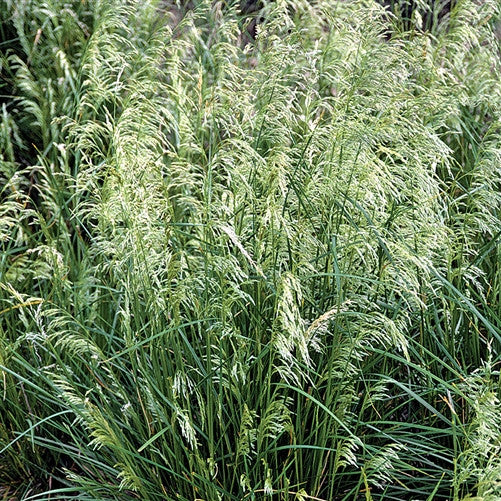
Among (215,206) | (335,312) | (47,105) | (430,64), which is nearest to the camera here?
(335,312)

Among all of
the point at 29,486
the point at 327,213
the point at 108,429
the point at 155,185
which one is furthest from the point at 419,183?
the point at 29,486

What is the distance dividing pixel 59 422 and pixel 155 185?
38.2 inches

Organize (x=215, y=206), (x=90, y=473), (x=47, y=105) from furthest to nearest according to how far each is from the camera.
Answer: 1. (x=47, y=105)
2. (x=90, y=473)
3. (x=215, y=206)

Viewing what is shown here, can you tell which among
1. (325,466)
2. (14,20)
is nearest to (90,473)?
(325,466)

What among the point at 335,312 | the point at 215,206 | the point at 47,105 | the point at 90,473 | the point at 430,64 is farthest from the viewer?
the point at 47,105

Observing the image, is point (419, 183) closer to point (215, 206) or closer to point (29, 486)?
point (215, 206)

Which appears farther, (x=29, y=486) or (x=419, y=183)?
(x=29, y=486)

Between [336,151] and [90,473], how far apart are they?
1353mm

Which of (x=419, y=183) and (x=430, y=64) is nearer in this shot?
(x=419, y=183)

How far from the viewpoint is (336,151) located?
220 centimetres

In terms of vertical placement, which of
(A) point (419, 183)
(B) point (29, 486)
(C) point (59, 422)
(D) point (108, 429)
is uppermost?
(A) point (419, 183)

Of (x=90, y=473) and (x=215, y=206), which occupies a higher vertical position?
(x=215, y=206)

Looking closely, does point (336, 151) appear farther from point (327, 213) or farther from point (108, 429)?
point (108, 429)

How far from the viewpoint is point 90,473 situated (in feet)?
8.16
